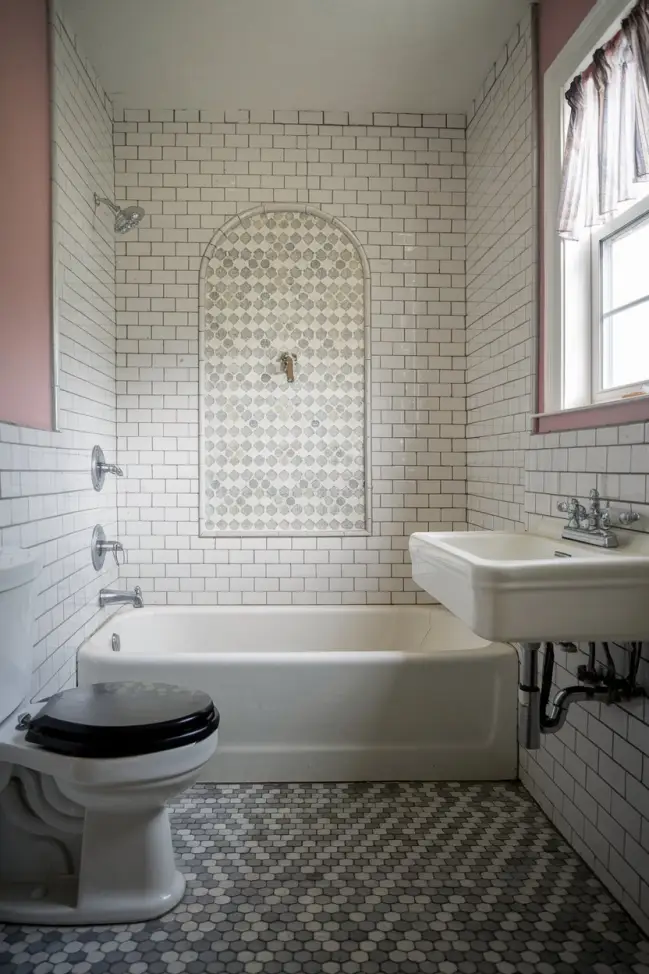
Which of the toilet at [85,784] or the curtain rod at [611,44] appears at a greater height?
the curtain rod at [611,44]

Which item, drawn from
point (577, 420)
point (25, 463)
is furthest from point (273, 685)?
point (577, 420)

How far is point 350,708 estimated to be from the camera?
8.41 feet

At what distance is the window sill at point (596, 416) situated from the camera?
5.97 ft

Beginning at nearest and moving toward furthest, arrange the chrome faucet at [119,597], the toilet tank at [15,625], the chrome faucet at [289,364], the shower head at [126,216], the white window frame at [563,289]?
the toilet tank at [15,625] < the white window frame at [563,289] < the shower head at [126,216] < the chrome faucet at [119,597] < the chrome faucet at [289,364]

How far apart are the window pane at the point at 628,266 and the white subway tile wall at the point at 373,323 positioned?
1.19 meters

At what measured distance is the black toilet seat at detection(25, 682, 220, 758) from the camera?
1.72 m

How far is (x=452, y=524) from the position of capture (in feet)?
11.1

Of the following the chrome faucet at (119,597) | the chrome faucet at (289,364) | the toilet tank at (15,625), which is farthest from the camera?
the chrome faucet at (289,364)

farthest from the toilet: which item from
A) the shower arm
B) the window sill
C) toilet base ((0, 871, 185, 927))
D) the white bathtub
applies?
the shower arm

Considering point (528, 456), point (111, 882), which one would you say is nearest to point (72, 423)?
point (111, 882)

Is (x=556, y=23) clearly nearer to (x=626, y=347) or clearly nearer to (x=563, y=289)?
(x=563, y=289)

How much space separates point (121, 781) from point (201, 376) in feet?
6.64

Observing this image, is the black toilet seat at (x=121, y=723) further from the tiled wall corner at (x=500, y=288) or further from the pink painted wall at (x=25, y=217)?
the tiled wall corner at (x=500, y=288)

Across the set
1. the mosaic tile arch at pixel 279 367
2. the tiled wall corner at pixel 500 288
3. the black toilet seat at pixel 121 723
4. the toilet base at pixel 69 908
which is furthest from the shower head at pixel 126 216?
the toilet base at pixel 69 908
